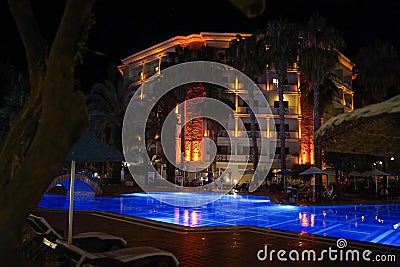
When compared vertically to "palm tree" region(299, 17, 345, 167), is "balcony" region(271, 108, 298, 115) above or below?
below

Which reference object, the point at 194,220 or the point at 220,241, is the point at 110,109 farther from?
the point at 220,241

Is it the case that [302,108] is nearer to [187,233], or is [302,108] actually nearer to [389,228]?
[389,228]

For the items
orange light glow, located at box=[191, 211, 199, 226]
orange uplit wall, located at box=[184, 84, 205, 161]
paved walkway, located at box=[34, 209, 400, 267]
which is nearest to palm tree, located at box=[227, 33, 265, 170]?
orange uplit wall, located at box=[184, 84, 205, 161]

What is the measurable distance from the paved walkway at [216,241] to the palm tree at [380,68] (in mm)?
31958

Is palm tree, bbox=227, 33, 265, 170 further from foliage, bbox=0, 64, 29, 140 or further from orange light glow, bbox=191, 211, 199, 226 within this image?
orange light glow, bbox=191, 211, 199, 226

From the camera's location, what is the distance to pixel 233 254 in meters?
7.93

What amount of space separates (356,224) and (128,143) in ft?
93.6

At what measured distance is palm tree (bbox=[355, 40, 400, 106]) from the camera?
125ft

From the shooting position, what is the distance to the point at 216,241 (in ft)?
30.8

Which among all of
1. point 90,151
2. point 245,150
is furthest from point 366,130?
point 245,150

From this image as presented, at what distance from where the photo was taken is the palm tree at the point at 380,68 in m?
38.1

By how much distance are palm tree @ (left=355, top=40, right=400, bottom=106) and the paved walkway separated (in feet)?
105

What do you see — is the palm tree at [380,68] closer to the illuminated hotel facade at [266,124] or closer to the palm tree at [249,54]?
the illuminated hotel facade at [266,124]

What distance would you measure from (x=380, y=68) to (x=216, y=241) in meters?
34.4
